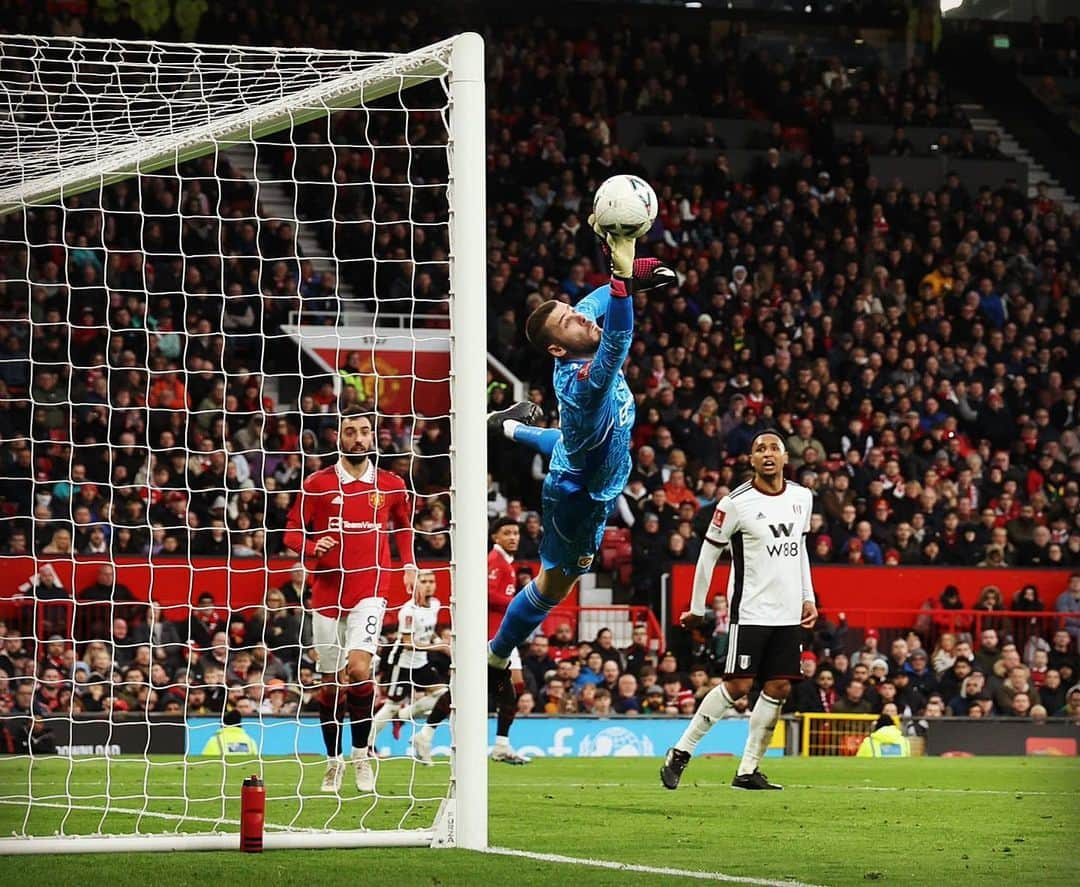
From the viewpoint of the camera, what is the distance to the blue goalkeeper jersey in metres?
8.28

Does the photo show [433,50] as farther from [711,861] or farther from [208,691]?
[208,691]

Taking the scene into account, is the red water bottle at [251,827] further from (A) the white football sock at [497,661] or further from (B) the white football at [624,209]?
(A) the white football sock at [497,661]

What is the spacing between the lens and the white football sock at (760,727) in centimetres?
985

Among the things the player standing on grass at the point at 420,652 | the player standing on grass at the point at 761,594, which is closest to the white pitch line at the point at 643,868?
the player standing on grass at the point at 761,594

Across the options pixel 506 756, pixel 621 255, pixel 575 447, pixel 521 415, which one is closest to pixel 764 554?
pixel 521 415

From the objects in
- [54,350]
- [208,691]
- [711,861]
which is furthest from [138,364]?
[711,861]

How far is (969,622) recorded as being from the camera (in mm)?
18125

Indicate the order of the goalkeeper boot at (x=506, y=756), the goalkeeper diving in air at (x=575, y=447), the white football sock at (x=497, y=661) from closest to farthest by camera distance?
the goalkeeper diving in air at (x=575, y=447)
the white football sock at (x=497, y=661)
the goalkeeper boot at (x=506, y=756)

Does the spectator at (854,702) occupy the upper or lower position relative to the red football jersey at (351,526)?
lower

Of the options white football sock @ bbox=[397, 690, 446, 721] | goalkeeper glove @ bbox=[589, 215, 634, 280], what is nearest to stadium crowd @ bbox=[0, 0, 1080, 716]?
white football sock @ bbox=[397, 690, 446, 721]

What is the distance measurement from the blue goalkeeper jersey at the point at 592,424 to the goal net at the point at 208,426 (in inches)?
29.6

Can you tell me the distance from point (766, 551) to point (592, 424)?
6.40 feet

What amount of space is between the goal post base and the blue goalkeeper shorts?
2.45 metres

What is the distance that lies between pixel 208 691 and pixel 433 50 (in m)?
9.26
